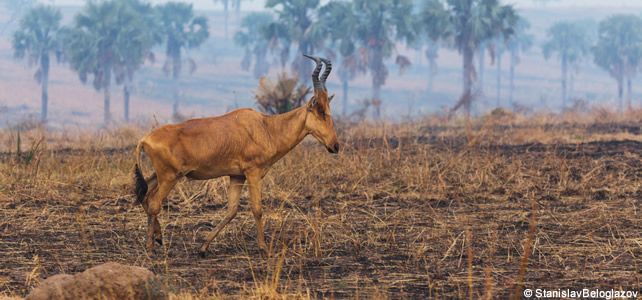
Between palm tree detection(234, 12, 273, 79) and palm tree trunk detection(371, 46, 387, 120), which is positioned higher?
palm tree detection(234, 12, 273, 79)

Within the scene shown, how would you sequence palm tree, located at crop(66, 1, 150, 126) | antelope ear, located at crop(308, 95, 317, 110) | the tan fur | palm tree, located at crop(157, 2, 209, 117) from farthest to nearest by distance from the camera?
1. palm tree, located at crop(157, 2, 209, 117)
2. palm tree, located at crop(66, 1, 150, 126)
3. antelope ear, located at crop(308, 95, 317, 110)
4. the tan fur

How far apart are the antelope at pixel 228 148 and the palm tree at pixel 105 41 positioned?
47289 mm

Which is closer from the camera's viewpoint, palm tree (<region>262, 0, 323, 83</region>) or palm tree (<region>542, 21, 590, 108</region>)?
palm tree (<region>262, 0, 323, 83</region>)

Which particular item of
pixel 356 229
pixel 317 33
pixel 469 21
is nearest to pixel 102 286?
pixel 356 229

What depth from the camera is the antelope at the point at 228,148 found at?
20.0 ft

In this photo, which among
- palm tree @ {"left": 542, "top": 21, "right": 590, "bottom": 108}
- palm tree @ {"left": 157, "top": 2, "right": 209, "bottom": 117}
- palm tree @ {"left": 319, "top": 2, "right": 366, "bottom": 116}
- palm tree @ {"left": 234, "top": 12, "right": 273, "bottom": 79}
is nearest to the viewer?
palm tree @ {"left": 319, "top": 2, "right": 366, "bottom": 116}

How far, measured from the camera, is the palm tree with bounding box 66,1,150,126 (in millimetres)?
52062

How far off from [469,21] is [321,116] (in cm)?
4092

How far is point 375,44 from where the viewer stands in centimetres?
5038

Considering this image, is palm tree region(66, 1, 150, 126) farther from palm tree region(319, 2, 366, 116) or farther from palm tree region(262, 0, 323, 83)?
palm tree region(319, 2, 366, 116)

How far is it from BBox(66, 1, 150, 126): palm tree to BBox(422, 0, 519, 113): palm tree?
20188mm

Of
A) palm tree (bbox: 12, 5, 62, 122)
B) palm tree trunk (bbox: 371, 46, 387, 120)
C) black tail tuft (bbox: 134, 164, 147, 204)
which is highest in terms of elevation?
palm tree (bbox: 12, 5, 62, 122)

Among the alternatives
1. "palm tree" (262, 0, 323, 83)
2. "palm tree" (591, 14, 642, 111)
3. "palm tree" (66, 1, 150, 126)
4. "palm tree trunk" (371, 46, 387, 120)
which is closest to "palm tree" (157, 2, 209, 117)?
"palm tree" (66, 1, 150, 126)

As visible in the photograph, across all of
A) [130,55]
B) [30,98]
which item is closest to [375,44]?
[130,55]
